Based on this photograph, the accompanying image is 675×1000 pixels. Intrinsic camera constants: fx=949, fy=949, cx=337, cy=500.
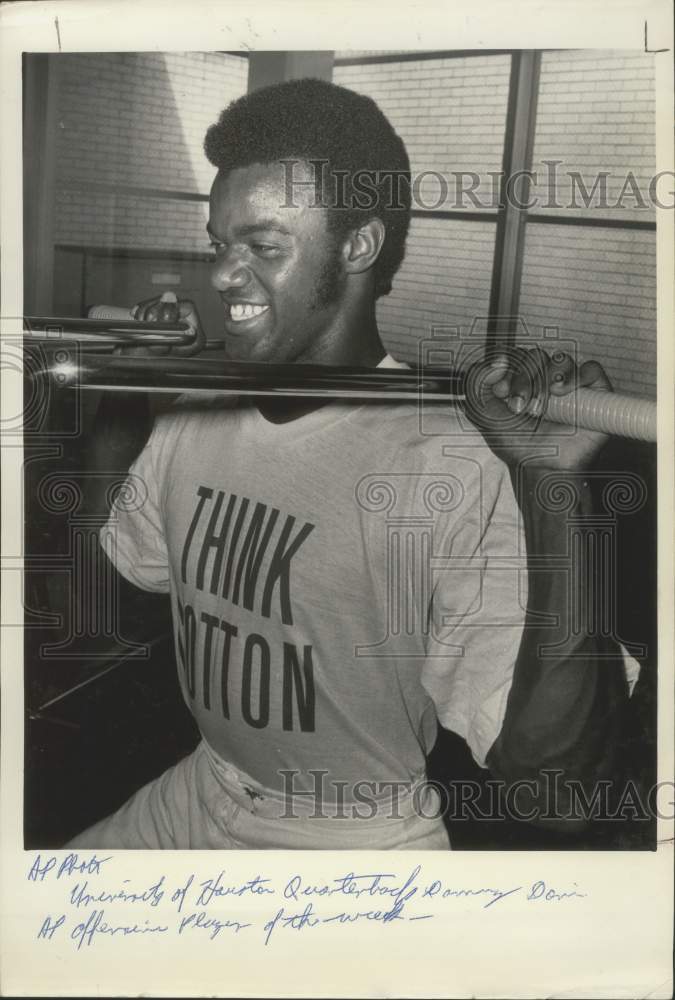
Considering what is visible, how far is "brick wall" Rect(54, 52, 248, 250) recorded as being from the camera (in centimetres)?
74

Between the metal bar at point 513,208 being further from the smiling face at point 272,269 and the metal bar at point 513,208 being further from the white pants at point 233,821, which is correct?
the white pants at point 233,821

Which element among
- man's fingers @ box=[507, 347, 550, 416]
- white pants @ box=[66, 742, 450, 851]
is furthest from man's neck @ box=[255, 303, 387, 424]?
white pants @ box=[66, 742, 450, 851]

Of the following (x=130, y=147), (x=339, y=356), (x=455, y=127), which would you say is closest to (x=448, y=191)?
(x=455, y=127)

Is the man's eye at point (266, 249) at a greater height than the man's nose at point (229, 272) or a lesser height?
greater

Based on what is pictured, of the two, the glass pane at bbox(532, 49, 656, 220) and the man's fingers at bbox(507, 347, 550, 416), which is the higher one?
the glass pane at bbox(532, 49, 656, 220)

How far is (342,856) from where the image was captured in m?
0.74

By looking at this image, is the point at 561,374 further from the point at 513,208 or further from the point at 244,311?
the point at 244,311

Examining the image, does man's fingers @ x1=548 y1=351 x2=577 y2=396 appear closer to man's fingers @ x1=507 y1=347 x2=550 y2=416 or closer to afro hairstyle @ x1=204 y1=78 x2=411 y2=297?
man's fingers @ x1=507 y1=347 x2=550 y2=416

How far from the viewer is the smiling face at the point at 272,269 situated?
2.41 feet

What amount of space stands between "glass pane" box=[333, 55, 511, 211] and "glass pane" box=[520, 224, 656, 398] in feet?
0.20

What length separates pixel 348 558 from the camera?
739 millimetres

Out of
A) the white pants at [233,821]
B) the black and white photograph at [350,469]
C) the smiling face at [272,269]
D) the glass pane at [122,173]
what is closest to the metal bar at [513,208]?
the black and white photograph at [350,469]

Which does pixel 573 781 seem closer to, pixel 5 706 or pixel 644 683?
pixel 644 683
